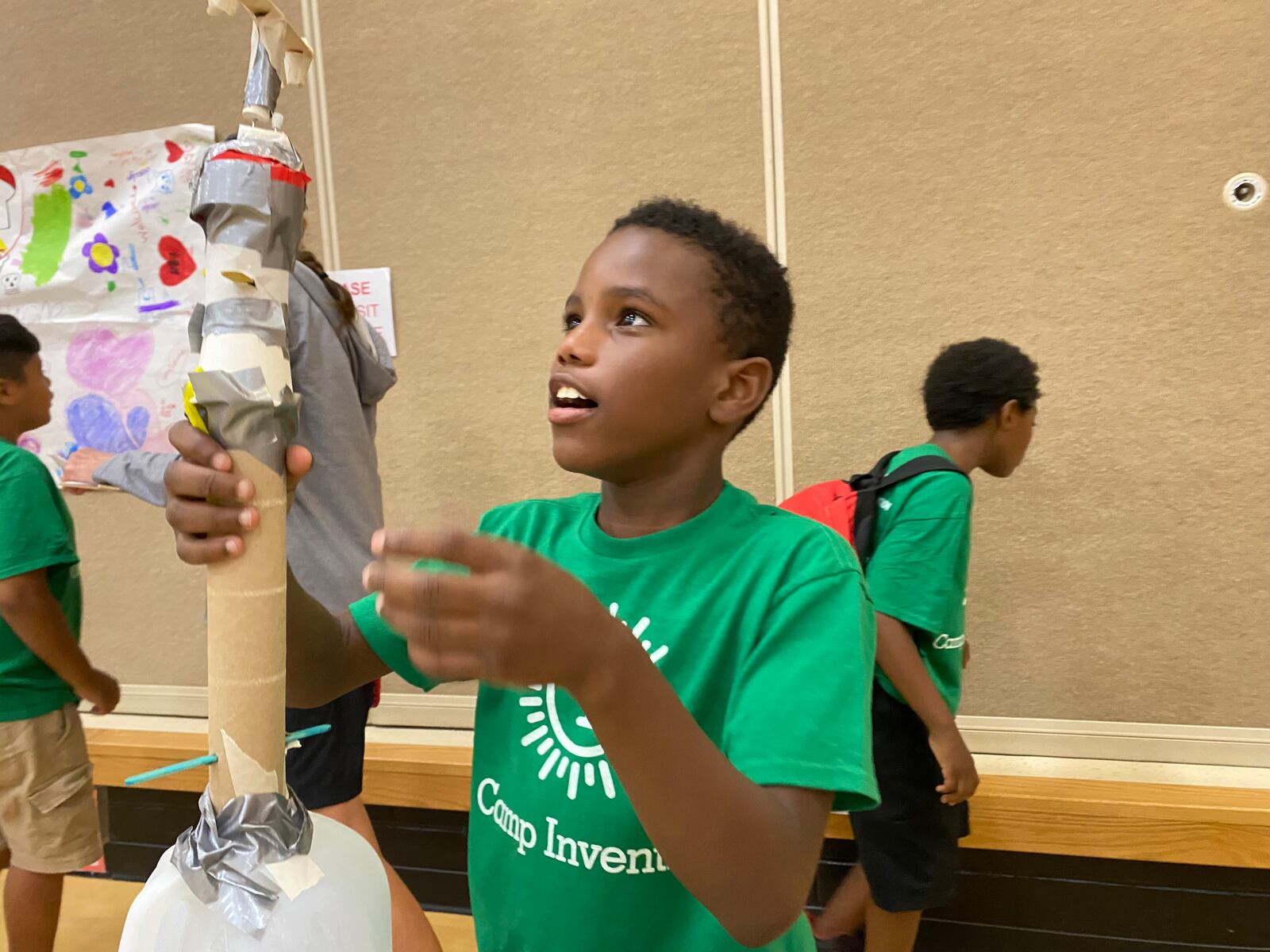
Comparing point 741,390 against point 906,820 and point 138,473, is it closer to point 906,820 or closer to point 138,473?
point 906,820

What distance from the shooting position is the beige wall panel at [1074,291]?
5.67 feet

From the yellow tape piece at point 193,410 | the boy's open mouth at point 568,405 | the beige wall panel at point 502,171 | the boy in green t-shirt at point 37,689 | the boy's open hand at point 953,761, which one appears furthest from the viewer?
the beige wall panel at point 502,171

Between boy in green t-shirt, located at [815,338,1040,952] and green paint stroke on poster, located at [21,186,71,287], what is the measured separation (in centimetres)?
233

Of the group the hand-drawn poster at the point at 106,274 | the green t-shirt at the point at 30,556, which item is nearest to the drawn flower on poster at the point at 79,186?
the hand-drawn poster at the point at 106,274

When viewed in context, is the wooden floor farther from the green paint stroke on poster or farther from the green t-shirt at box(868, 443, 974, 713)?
the green paint stroke on poster

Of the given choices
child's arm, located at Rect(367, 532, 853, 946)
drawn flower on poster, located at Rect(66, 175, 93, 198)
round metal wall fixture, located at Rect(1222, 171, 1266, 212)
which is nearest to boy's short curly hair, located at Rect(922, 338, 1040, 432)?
round metal wall fixture, located at Rect(1222, 171, 1266, 212)

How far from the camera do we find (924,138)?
183cm

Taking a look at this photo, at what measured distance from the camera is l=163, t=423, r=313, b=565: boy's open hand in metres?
0.47

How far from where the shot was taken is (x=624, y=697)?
1.38 ft

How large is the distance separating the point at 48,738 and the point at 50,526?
0.39 m

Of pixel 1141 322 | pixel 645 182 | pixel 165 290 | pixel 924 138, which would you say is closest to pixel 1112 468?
pixel 1141 322

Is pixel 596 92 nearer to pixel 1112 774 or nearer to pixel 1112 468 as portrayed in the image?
pixel 1112 468

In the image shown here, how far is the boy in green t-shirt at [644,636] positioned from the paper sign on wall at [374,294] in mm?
1542

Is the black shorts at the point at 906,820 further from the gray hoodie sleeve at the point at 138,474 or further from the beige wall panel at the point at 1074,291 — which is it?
the gray hoodie sleeve at the point at 138,474
